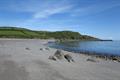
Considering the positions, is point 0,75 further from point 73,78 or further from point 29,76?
point 73,78

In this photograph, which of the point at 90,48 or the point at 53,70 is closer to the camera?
the point at 53,70

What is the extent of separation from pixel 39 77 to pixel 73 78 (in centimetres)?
243

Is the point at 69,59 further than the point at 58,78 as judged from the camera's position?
Yes

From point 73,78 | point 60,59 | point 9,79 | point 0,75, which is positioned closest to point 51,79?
point 73,78

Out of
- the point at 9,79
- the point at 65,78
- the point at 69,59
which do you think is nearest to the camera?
the point at 9,79

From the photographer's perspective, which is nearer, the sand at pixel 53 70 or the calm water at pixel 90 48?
the sand at pixel 53 70

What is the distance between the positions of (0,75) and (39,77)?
9.07 ft

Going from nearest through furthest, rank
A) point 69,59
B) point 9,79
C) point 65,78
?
point 9,79 → point 65,78 → point 69,59

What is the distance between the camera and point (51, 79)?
12133 mm

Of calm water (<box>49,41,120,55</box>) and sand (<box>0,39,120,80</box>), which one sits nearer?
sand (<box>0,39,120,80</box>)

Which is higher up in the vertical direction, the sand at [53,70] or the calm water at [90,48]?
the sand at [53,70]

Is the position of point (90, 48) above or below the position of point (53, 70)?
below

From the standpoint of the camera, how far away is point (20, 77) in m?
12.5

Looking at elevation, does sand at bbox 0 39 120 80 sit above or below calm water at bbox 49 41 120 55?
above
